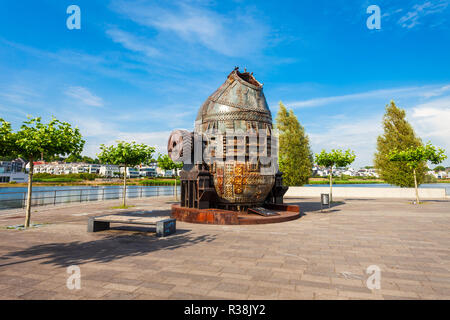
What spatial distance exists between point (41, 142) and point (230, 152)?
7.74 meters

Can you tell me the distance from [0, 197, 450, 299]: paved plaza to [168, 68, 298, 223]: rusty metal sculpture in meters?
2.78

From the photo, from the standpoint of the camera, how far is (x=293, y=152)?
117 feet

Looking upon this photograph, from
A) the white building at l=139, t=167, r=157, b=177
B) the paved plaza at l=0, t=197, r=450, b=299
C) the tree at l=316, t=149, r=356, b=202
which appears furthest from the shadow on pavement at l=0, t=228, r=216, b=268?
the white building at l=139, t=167, r=157, b=177

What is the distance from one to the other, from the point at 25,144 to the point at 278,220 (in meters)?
10.8

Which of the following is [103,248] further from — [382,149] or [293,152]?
[382,149]

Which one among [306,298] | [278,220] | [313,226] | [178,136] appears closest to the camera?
[306,298]

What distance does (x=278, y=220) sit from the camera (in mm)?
11945

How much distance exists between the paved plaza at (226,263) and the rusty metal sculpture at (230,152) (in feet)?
9.11

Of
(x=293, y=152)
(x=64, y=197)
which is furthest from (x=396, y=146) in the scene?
(x=64, y=197)

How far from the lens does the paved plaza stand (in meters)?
4.30

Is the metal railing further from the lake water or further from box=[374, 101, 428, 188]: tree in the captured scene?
box=[374, 101, 428, 188]: tree
